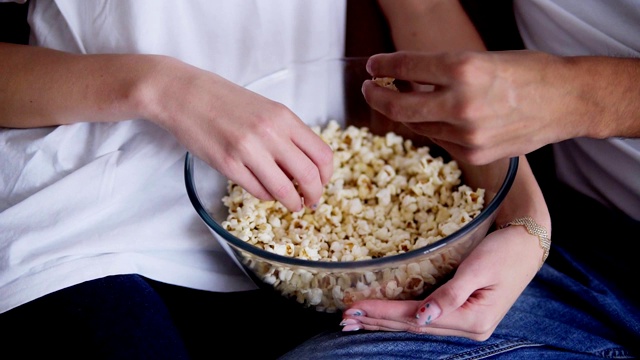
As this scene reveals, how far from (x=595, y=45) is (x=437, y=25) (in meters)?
0.24

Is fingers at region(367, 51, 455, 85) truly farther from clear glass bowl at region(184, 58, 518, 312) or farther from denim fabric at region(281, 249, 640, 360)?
denim fabric at region(281, 249, 640, 360)

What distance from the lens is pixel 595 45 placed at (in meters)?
0.88

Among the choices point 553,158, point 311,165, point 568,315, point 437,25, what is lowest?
point 568,315

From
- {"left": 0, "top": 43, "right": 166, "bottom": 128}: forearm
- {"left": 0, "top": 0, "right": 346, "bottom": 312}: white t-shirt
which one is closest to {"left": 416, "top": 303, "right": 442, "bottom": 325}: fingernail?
{"left": 0, "top": 0, "right": 346, "bottom": 312}: white t-shirt

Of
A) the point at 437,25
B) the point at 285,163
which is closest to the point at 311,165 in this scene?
the point at 285,163

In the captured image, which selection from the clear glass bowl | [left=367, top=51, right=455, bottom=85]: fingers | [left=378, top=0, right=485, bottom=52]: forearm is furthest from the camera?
[left=378, top=0, right=485, bottom=52]: forearm

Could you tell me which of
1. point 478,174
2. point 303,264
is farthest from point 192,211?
point 478,174

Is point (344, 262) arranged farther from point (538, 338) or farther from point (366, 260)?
point (538, 338)

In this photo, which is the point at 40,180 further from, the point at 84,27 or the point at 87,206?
the point at 84,27

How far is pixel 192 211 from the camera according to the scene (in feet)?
3.04

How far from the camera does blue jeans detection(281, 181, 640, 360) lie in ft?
2.63

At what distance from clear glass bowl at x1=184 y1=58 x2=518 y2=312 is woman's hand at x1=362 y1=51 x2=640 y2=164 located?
0.12 meters

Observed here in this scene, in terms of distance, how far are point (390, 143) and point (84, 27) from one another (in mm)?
488

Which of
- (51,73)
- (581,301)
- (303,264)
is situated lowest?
(581,301)
